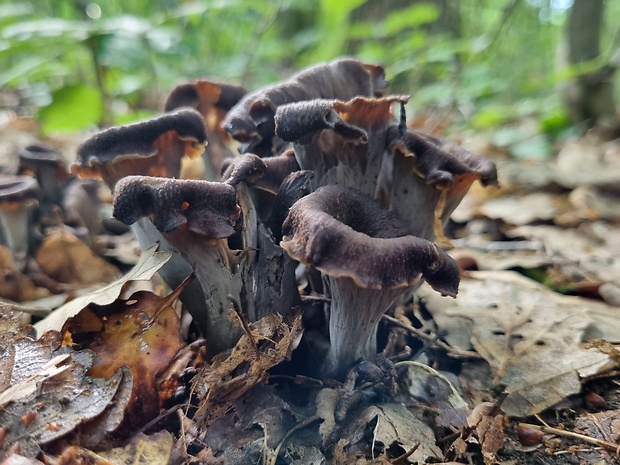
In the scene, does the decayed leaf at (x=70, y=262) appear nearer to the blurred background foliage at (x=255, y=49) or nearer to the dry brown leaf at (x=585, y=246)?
the blurred background foliage at (x=255, y=49)

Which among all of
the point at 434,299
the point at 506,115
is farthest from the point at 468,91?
the point at 434,299

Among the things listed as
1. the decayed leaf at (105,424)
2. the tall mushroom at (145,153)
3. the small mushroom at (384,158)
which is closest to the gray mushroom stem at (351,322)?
the small mushroom at (384,158)

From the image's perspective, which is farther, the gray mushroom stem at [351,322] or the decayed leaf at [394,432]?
the gray mushroom stem at [351,322]

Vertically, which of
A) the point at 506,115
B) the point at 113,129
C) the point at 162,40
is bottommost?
the point at 506,115

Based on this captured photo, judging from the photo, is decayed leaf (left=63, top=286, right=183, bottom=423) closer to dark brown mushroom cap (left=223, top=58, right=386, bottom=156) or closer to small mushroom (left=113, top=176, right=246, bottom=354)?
small mushroom (left=113, top=176, right=246, bottom=354)

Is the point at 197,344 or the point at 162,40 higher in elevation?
the point at 162,40

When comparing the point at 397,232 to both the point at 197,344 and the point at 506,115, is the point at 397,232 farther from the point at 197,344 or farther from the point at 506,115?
the point at 506,115

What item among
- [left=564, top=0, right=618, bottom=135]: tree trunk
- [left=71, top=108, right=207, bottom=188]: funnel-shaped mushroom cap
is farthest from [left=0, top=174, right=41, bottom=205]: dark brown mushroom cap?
[left=564, top=0, right=618, bottom=135]: tree trunk

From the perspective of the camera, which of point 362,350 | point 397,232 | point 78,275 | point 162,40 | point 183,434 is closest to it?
point 183,434
